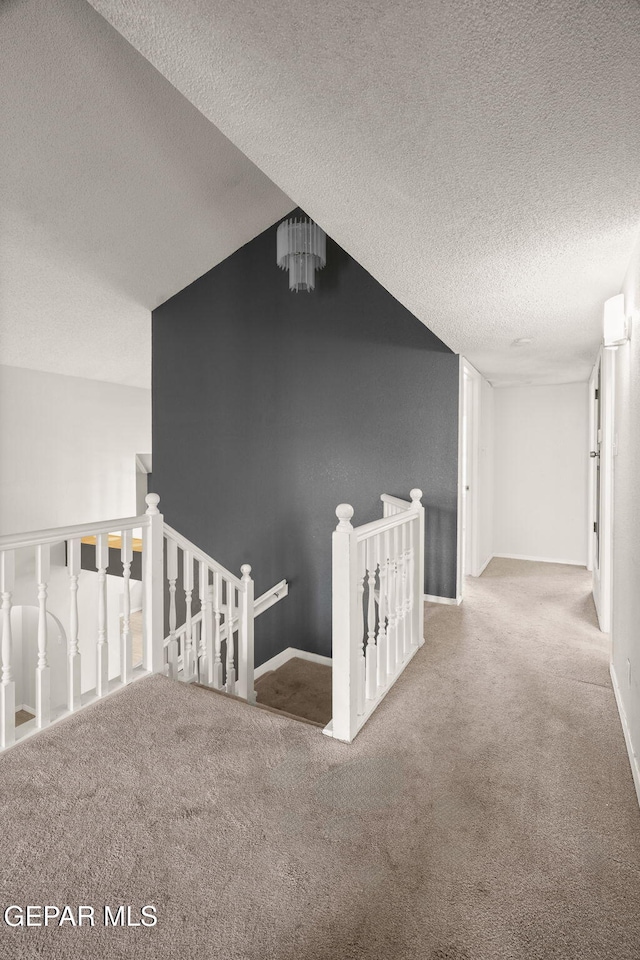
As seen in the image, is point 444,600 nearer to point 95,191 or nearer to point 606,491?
point 606,491

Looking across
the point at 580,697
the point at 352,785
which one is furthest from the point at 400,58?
the point at 580,697

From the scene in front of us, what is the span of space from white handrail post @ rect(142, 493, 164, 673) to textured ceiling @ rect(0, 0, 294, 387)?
7.91 ft

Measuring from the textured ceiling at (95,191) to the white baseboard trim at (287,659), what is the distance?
12.6 ft

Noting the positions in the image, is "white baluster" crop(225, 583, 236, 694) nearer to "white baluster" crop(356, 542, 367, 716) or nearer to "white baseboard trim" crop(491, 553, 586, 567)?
"white baluster" crop(356, 542, 367, 716)

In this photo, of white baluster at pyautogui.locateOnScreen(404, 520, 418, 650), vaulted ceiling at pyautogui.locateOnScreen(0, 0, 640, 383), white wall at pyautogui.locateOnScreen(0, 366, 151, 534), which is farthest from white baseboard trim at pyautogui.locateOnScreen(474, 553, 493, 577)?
white wall at pyautogui.locateOnScreen(0, 366, 151, 534)

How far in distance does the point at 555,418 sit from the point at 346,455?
248 cm

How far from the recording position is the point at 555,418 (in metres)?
5.33

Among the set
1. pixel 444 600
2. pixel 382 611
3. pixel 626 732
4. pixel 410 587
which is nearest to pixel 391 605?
pixel 382 611

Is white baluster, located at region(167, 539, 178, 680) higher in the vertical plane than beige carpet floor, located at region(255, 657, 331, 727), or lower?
higher

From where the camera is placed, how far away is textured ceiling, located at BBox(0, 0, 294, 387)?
8.83ft

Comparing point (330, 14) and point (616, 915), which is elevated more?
point (330, 14)

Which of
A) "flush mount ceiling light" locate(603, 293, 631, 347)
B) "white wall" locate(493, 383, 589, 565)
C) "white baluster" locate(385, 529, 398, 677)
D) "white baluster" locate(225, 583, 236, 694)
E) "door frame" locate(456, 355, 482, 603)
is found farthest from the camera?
"white wall" locate(493, 383, 589, 565)

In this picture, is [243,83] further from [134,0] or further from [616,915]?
[616,915]

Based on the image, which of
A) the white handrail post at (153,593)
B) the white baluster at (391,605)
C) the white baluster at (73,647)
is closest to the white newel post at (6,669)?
the white baluster at (73,647)
